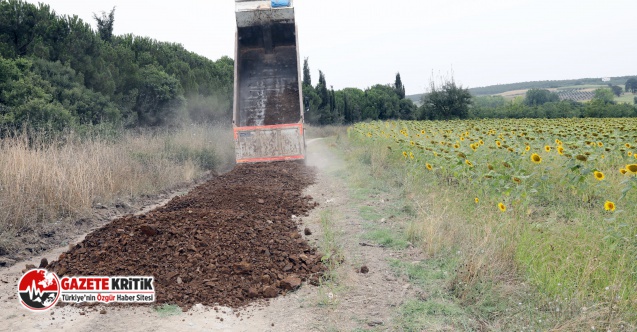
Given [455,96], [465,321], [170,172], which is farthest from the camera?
[455,96]

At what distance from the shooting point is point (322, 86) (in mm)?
41188

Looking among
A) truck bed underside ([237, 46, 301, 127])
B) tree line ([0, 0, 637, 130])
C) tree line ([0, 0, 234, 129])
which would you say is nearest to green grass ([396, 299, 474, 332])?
tree line ([0, 0, 234, 129])

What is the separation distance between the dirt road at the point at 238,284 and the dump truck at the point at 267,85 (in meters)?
6.06

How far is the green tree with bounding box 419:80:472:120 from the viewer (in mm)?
39938

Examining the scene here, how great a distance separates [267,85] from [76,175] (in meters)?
7.03

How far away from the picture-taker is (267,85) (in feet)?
46.5

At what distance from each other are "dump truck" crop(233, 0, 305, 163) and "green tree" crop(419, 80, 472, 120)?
26.9 m

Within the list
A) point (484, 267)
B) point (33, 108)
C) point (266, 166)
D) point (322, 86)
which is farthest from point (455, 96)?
point (484, 267)

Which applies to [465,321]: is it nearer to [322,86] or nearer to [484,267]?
[484,267]

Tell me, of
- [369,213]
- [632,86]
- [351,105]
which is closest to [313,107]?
[351,105]

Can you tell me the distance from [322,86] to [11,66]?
30.7 metres

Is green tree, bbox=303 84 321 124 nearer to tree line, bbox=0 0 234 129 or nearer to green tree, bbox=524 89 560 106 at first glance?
tree line, bbox=0 0 234 129

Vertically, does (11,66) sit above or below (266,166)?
above

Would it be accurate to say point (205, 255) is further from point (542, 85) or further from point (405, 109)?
point (542, 85)
